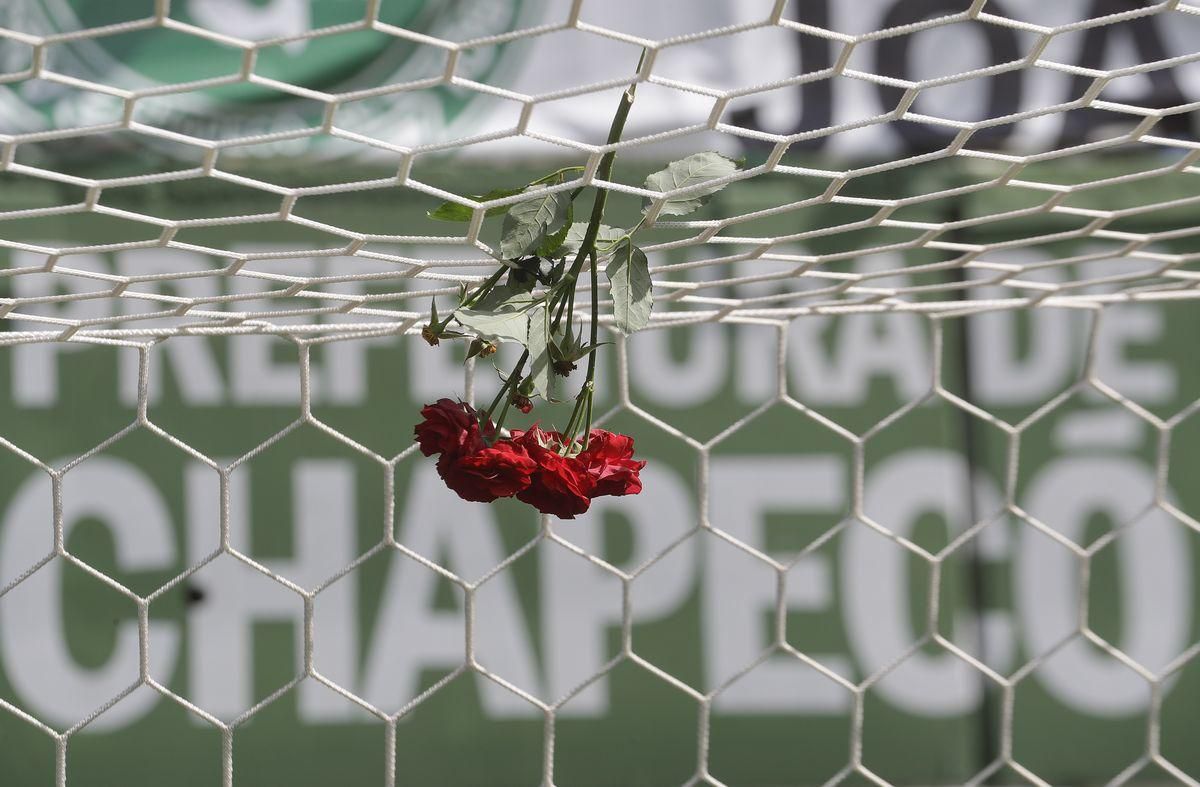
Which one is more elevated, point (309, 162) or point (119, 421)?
point (309, 162)

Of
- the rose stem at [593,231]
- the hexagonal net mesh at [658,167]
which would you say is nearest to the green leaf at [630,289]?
the rose stem at [593,231]

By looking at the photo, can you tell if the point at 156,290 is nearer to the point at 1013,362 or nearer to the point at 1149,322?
the point at 1013,362

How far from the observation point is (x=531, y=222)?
0.54 meters

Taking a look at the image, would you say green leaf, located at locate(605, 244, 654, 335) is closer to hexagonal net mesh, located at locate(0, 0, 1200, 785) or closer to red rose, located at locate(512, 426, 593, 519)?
red rose, located at locate(512, 426, 593, 519)

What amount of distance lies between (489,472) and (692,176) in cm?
17

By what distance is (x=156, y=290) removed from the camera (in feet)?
3.93

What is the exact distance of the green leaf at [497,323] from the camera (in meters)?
0.51

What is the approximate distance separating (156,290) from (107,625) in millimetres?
382

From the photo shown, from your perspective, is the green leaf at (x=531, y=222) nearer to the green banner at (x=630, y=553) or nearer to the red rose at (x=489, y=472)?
the red rose at (x=489, y=472)

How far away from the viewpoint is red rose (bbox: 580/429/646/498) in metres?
0.51

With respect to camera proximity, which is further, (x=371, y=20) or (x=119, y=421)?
(x=119, y=421)

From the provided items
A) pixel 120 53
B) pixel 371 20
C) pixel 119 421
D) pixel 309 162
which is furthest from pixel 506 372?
pixel 371 20

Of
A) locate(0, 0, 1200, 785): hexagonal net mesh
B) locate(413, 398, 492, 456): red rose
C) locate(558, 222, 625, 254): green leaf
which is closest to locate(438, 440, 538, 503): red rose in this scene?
locate(413, 398, 492, 456): red rose

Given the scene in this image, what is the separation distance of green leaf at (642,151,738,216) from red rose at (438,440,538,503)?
0.15 metres
